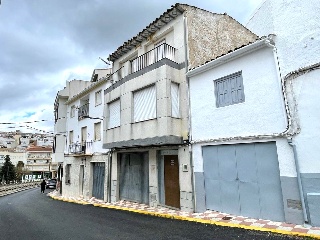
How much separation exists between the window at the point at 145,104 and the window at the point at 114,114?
193 centimetres

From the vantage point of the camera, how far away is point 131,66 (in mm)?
14555

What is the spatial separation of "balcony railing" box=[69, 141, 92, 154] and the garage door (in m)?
12.4

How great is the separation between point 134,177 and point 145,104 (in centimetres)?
497

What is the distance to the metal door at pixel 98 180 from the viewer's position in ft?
57.2

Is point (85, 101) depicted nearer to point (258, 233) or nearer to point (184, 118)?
point (184, 118)

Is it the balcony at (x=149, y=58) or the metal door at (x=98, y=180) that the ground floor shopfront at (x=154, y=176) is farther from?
the balcony at (x=149, y=58)

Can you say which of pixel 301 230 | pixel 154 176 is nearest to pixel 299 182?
pixel 301 230

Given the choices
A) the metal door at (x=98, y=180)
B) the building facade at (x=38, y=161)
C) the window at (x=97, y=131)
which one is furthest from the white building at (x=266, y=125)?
the building facade at (x=38, y=161)

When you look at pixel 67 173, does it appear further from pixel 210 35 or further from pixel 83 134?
pixel 210 35

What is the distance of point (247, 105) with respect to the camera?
8562 millimetres

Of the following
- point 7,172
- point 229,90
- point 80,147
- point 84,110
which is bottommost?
point 7,172

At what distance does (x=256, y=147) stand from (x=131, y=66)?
9417 mm

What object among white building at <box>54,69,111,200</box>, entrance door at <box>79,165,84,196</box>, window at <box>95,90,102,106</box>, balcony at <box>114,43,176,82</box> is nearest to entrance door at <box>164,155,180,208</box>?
balcony at <box>114,43,176,82</box>

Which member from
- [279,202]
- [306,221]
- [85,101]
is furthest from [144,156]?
[85,101]
